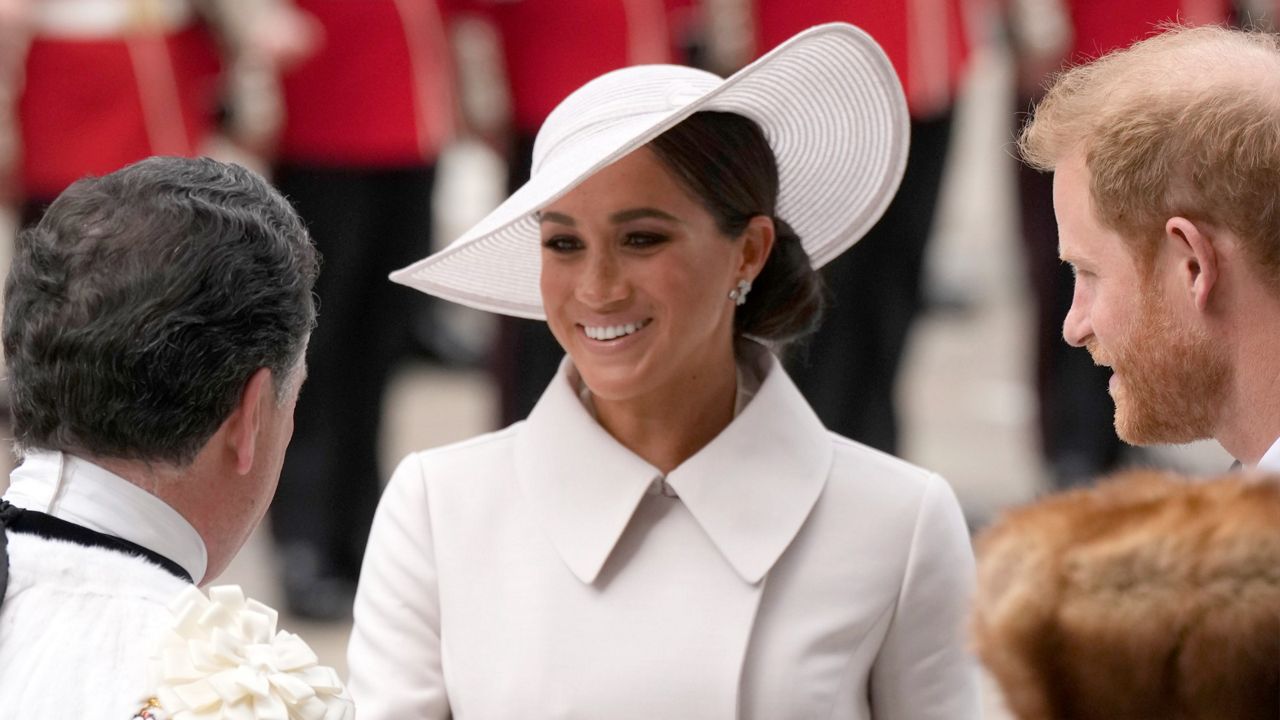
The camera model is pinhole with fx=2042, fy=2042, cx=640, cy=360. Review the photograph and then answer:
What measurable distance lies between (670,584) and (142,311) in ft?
2.84

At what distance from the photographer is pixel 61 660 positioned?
171cm

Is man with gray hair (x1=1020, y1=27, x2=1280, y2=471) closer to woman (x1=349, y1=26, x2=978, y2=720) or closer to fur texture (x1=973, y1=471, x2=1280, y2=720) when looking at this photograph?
woman (x1=349, y1=26, x2=978, y2=720)

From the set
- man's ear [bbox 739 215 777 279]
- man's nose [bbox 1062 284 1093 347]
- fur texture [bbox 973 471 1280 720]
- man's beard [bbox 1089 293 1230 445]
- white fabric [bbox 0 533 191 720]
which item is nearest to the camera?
fur texture [bbox 973 471 1280 720]

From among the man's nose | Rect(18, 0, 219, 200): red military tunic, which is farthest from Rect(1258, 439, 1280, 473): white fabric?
Rect(18, 0, 219, 200): red military tunic

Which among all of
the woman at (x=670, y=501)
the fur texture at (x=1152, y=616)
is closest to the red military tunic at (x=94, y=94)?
the woman at (x=670, y=501)

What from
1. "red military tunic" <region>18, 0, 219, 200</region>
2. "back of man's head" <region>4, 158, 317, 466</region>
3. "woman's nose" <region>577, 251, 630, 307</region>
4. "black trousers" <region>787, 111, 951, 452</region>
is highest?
"back of man's head" <region>4, 158, 317, 466</region>

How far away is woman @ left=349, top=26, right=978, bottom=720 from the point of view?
2.37 meters

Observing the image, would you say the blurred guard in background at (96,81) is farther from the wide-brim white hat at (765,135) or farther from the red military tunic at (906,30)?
the wide-brim white hat at (765,135)

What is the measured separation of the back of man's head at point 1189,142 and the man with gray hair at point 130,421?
805 millimetres

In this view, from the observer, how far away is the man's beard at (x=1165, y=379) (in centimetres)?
197

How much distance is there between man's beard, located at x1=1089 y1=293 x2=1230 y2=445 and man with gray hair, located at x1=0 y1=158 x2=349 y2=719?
0.82m

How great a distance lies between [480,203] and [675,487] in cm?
654

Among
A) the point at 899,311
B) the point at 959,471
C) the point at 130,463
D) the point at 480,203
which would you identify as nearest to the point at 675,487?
the point at 130,463

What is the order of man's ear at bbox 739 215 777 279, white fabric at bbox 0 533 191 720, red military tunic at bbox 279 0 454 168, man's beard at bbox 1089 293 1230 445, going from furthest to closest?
red military tunic at bbox 279 0 454 168 < man's ear at bbox 739 215 777 279 < man's beard at bbox 1089 293 1230 445 < white fabric at bbox 0 533 191 720
